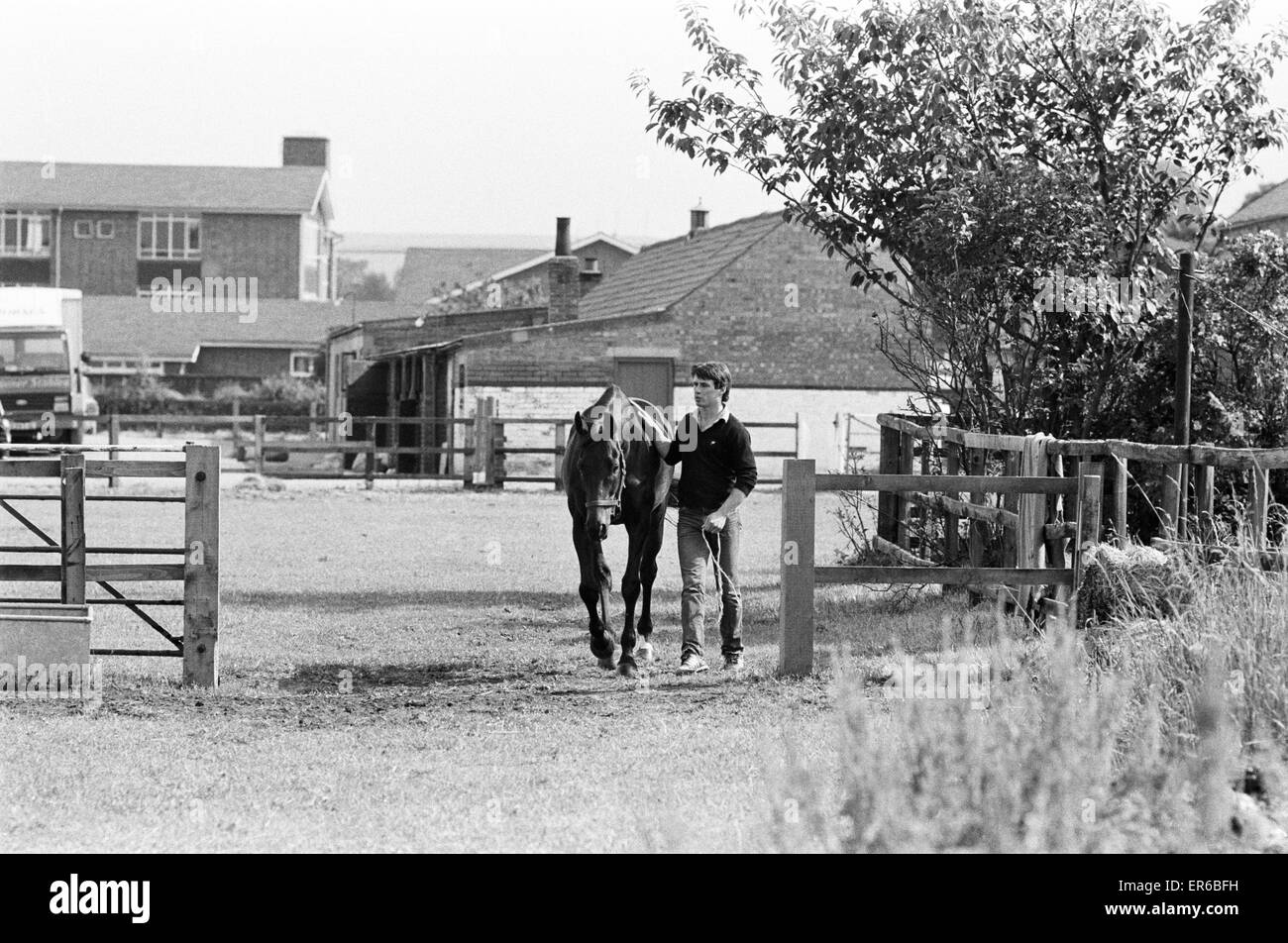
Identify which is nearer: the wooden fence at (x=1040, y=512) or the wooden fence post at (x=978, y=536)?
the wooden fence at (x=1040, y=512)

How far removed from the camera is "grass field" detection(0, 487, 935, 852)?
19.4 ft

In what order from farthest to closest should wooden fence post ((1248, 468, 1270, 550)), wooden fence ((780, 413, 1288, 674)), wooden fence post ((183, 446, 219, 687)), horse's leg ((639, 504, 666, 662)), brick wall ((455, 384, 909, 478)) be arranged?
brick wall ((455, 384, 909, 478)) < horse's leg ((639, 504, 666, 662)) < wooden fence ((780, 413, 1288, 674)) < wooden fence post ((183, 446, 219, 687)) < wooden fence post ((1248, 468, 1270, 550))

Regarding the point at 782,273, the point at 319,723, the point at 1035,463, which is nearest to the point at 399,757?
the point at 319,723

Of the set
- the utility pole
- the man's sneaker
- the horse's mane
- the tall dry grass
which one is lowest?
the man's sneaker

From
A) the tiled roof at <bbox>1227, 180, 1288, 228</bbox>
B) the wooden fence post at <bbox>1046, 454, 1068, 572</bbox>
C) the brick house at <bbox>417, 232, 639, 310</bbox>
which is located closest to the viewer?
the wooden fence post at <bbox>1046, 454, 1068, 572</bbox>

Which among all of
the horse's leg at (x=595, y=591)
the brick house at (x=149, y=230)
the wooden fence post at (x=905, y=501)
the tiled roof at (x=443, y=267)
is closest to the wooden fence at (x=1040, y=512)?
the horse's leg at (x=595, y=591)

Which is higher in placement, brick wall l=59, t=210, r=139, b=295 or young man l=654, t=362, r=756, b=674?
brick wall l=59, t=210, r=139, b=295

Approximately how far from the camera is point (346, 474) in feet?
98.1

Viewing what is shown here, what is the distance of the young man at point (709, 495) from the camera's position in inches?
389

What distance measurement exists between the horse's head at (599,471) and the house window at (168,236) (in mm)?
72409

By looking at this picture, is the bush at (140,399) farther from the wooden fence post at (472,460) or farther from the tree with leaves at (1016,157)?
the tree with leaves at (1016,157)

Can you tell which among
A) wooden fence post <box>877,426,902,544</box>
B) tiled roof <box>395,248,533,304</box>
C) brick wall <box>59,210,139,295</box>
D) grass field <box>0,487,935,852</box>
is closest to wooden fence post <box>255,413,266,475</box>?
grass field <box>0,487,935,852</box>

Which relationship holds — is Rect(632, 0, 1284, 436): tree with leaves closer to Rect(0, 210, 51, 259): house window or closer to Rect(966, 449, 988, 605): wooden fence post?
Rect(966, 449, 988, 605): wooden fence post

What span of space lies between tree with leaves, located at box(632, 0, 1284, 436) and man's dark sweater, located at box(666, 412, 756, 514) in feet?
11.7
